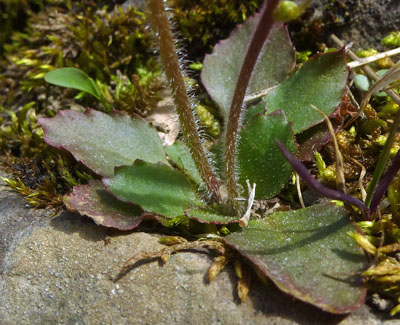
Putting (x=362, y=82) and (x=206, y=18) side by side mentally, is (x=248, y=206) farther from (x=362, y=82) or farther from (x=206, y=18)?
(x=206, y=18)

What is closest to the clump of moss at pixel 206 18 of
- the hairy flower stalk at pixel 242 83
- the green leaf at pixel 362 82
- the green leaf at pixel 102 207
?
the green leaf at pixel 362 82

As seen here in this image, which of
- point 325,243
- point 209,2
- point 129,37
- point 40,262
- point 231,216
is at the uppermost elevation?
point 209,2

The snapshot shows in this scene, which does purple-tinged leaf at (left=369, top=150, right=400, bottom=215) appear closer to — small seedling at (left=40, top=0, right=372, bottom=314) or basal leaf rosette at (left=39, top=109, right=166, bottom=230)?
small seedling at (left=40, top=0, right=372, bottom=314)

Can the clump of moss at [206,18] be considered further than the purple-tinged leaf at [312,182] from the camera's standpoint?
Yes

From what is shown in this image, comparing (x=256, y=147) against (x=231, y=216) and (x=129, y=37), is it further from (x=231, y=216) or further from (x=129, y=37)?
(x=129, y=37)

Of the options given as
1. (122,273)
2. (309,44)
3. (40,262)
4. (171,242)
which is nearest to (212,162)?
(171,242)

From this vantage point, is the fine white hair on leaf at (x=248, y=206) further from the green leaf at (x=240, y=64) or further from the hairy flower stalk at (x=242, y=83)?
the green leaf at (x=240, y=64)
